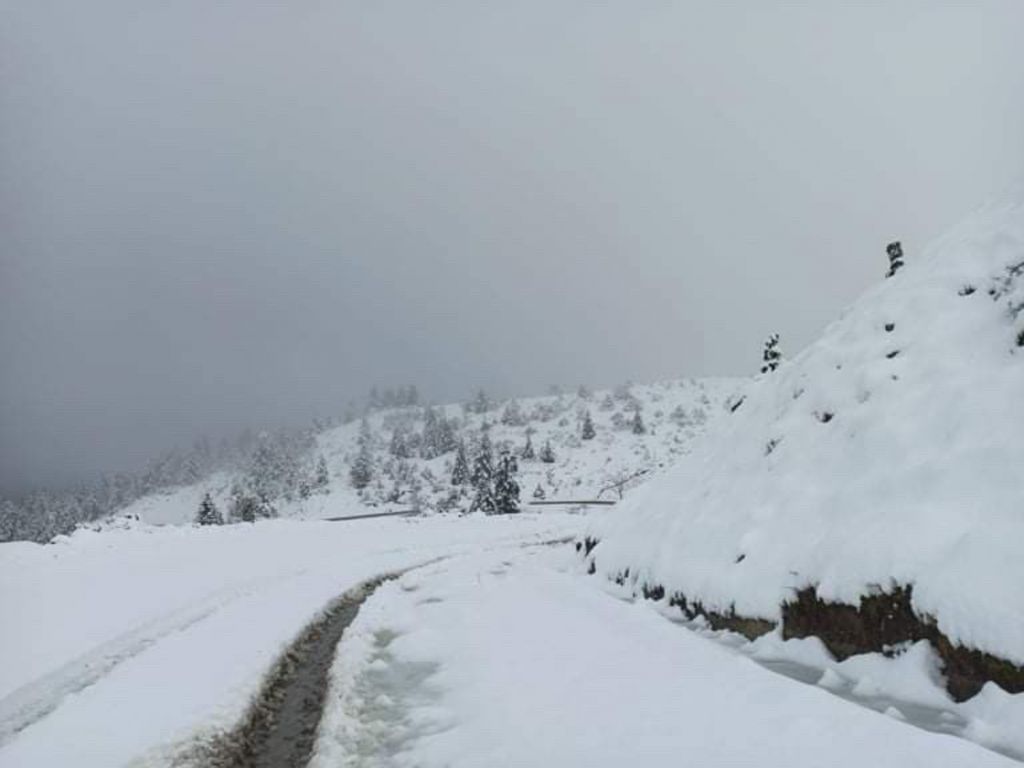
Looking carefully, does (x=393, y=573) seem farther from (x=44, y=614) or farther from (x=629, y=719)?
(x=629, y=719)

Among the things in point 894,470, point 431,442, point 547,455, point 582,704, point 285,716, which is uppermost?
point 431,442

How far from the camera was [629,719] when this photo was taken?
261 inches

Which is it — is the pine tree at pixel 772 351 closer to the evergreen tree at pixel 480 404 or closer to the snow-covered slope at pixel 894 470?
the snow-covered slope at pixel 894 470

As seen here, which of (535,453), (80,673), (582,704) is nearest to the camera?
(582,704)

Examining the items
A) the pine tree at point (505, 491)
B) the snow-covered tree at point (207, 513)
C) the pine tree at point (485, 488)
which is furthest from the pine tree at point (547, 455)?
the snow-covered tree at point (207, 513)

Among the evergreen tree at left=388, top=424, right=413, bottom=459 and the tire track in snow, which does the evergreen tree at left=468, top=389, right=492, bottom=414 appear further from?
the tire track in snow

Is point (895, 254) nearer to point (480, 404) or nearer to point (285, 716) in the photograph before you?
point (285, 716)

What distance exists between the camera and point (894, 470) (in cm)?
879

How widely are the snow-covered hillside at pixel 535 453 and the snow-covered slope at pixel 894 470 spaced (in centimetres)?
5913

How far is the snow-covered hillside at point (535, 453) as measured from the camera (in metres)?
90.5

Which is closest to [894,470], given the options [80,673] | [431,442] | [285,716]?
[285,716]

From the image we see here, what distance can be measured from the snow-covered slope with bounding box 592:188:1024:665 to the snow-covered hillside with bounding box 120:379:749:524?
5913 centimetres

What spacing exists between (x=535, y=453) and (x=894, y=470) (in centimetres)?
10416

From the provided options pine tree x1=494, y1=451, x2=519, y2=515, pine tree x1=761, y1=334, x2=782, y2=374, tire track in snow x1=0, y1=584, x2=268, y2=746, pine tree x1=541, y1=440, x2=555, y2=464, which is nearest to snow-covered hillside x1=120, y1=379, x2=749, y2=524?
pine tree x1=541, y1=440, x2=555, y2=464
